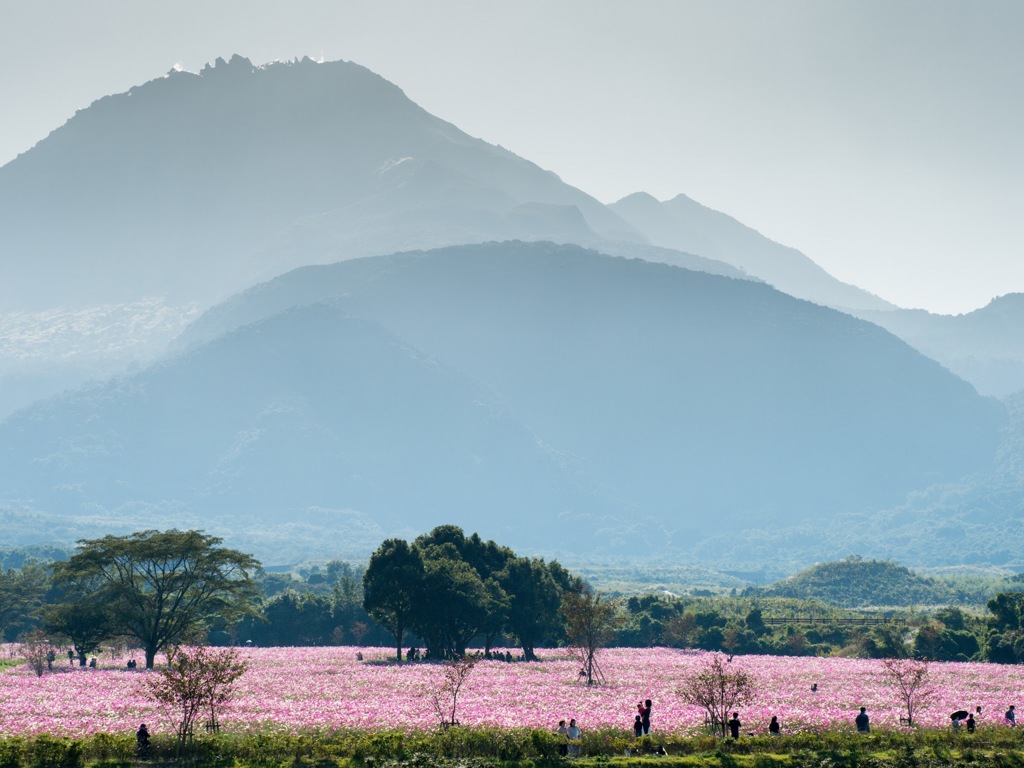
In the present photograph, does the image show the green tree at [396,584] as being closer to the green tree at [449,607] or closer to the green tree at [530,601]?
the green tree at [449,607]

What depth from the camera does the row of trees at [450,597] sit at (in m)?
86.2

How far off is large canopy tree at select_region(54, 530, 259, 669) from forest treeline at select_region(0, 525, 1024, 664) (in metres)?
0.17

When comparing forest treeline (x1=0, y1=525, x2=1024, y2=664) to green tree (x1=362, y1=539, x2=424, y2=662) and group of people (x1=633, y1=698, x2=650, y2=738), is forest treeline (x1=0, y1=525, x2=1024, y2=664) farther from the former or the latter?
group of people (x1=633, y1=698, x2=650, y2=738)

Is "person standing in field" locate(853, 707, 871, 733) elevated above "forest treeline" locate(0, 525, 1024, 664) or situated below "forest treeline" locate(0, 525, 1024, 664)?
below

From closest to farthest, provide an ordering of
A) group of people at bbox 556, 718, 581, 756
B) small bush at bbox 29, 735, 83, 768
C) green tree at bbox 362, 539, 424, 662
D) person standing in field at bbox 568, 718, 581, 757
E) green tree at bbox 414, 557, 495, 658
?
small bush at bbox 29, 735, 83, 768
group of people at bbox 556, 718, 581, 756
person standing in field at bbox 568, 718, 581, 757
green tree at bbox 414, 557, 495, 658
green tree at bbox 362, 539, 424, 662

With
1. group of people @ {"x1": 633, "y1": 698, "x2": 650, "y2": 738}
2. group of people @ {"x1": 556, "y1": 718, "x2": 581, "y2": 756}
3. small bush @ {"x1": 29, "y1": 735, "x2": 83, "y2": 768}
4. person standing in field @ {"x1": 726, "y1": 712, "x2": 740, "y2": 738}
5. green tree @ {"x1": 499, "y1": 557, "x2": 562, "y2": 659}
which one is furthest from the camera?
green tree @ {"x1": 499, "y1": 557, "x2": 562, "y2": 659}

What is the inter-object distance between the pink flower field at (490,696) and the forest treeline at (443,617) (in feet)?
16.5

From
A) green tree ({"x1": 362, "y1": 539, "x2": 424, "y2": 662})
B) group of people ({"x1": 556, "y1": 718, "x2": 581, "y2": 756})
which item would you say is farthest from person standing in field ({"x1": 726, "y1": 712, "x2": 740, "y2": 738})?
green tree ({"x1": 362, "y1": 539, "x2": 424, "y2": 662})

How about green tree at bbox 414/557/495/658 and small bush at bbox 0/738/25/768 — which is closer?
small bush at bbox 0/738/25/768

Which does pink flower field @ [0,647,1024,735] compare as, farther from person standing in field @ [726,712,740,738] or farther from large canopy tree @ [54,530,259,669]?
large canopy tree @ [54,530,259,669]

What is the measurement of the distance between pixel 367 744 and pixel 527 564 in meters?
55.9

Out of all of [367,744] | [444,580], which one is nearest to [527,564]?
[444,580]

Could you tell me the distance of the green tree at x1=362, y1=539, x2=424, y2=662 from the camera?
86.6 m

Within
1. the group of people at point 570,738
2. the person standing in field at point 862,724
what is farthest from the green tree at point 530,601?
the group of people at point 570,738
